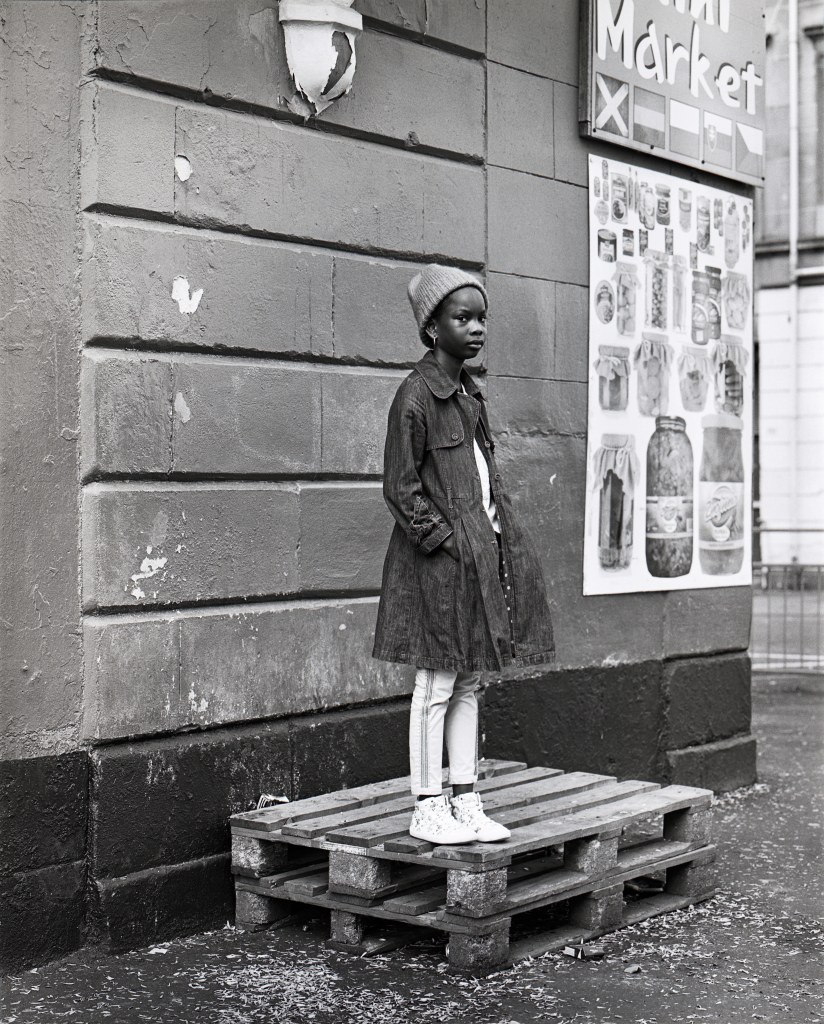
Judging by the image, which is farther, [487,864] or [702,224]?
[702,224]

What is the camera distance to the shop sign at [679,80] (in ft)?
22.9

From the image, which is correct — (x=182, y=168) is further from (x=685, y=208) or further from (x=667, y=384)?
(x=685, y=208)

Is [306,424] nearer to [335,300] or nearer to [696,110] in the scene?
[335,300]

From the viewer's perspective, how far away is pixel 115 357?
15.9ft

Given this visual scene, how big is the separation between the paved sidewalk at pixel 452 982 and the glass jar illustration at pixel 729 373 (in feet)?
10.5

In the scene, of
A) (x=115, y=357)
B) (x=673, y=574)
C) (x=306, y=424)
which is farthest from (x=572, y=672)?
(x=115, y=357)

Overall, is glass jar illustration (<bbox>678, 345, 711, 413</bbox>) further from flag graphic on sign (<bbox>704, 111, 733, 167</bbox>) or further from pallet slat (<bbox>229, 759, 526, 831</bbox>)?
pallet slat (<bbox>229, 759, 526, 831</bbox>)

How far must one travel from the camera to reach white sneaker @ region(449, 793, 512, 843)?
4676 mm

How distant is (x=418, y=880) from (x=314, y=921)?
19.0 inches

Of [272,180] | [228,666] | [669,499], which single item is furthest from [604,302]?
[228,666]

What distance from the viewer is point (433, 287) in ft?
15.6

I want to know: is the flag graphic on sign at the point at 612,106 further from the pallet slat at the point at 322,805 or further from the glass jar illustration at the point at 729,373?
the pallet slat at the point at 322,805

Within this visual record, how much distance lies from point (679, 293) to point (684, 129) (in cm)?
89

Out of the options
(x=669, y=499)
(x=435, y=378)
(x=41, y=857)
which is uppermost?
(x=435, y=378)
